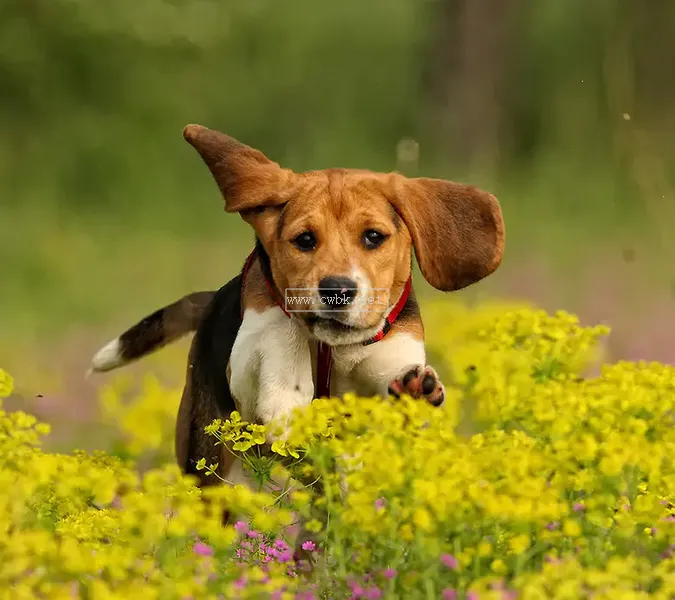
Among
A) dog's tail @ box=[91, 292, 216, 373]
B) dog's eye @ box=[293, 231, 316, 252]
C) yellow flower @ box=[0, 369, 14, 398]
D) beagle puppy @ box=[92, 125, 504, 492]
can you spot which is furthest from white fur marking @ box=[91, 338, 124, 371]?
dog's eye @ box=[293, 231, 316, 252]

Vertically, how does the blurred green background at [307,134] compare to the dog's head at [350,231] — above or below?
above

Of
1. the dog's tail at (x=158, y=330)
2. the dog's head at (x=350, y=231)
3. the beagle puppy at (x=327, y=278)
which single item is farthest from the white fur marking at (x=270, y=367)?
the dog's tail at (x=158, y=330)

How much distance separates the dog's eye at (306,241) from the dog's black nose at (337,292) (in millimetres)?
249

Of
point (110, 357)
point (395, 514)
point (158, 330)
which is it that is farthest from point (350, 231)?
point (110, 357)

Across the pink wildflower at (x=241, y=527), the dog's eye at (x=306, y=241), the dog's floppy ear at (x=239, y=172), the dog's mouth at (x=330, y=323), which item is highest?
the dog's floppy ear at (x=239, y=172)

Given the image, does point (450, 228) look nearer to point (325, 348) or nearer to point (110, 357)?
point (325, 348)

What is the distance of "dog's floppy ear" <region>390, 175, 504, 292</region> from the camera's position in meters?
4.53

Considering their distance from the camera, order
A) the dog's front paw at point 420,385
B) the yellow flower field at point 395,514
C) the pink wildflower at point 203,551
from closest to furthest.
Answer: the yellow flower field at point 395,514 < the pink wildflower at point 203,551 < the dog's front paw at point 420,385

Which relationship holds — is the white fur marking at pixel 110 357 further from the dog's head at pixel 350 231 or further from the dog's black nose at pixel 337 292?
the dog's black nose at pixel 337 292

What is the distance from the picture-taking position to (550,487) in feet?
12.1

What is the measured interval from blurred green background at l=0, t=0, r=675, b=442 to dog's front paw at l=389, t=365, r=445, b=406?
111 inches

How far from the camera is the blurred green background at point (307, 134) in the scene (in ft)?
29.5

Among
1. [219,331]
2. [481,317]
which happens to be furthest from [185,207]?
[219,331]

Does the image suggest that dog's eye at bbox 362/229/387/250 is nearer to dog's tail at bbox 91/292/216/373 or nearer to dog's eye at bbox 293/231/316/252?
dog's eye at bbox 293/231/316/252
